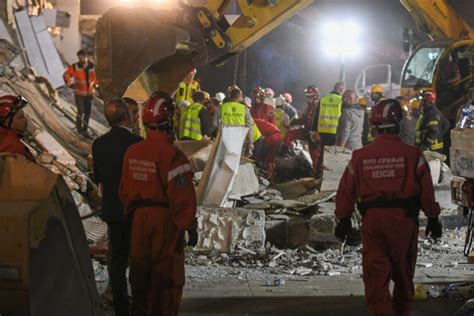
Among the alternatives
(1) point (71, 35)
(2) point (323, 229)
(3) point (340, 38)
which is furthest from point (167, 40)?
(3) point (340, 38)

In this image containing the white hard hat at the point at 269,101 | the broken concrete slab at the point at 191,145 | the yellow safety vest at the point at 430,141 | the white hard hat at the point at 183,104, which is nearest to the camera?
the broken concrete slab at the point at 191,145

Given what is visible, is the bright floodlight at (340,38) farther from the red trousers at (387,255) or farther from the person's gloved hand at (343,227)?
the red trousers at (387,255)

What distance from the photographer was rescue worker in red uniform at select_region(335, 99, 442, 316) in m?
6.91

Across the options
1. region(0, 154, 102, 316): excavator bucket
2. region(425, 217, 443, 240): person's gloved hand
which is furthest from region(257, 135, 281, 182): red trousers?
region(0, 154, 102, 316): excavator bucket

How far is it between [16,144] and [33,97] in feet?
33.4

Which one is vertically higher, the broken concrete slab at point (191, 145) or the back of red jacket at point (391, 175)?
the broken concrete slab at point (191, 145)

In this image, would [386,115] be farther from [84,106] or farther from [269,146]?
[84,106]

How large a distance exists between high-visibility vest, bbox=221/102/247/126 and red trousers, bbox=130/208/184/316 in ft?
31.2

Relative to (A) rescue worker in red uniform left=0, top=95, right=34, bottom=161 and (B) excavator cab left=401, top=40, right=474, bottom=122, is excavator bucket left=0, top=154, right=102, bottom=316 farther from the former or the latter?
(B) excavator cab left=401, top=40, right=474, bottom=122

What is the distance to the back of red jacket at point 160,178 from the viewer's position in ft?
22.2

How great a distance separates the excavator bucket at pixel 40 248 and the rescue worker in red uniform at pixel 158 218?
105 cm

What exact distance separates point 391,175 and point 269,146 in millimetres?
11804

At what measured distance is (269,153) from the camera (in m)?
18.6

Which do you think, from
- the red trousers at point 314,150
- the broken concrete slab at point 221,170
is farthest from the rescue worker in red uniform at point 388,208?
the red trousers at point 314,150
